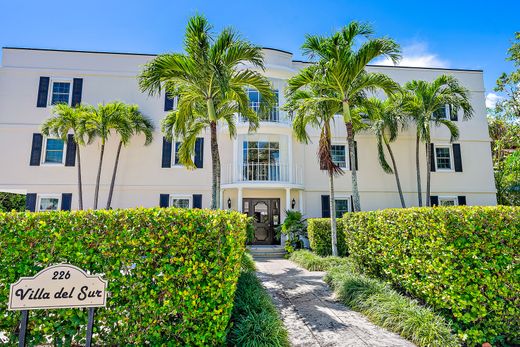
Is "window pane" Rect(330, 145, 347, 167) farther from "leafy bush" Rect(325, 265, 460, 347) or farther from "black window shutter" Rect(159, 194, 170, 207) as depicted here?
"leafy bush" Rect(325, 265, 460, 347)

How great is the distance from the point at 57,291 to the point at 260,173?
11.5m

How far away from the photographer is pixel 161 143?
14281 millimetres

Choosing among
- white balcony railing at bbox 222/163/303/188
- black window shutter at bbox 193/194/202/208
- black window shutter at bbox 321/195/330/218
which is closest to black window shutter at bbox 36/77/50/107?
black window shutter at bbox 193/194/202/208

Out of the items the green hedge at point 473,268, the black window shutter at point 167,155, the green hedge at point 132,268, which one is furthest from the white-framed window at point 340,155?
the green hedge at point 132,268

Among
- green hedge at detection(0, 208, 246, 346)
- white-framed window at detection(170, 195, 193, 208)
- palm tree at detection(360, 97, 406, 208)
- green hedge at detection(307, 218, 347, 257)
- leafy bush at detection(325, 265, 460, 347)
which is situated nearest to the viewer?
green hedge at detection(0, 208, 246, 346)

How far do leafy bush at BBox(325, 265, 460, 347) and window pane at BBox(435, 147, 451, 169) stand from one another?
1282cm

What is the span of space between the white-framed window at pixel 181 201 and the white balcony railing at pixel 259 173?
1.99 meters

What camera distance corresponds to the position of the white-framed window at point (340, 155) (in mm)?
15297

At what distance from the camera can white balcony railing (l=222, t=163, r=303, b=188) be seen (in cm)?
1388

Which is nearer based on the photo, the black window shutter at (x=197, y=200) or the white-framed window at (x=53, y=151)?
the white-framed window at (x=53, y=151)

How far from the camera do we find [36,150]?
1357cm

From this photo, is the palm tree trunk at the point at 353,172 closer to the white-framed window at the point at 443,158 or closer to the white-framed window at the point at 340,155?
the white-framed window at the point at 340,155

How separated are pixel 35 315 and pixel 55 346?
424mm

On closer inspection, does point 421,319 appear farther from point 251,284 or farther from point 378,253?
point 251,284
